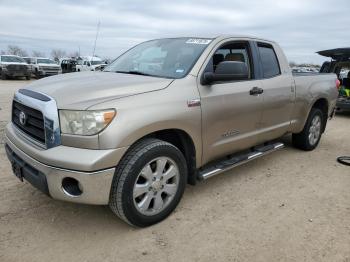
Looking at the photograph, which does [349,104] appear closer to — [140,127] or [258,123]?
[258,123]

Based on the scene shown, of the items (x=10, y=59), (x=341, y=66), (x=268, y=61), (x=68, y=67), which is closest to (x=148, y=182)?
(x=268, y=61)

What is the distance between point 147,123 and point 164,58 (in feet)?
4.00

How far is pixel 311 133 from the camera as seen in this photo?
6.14 meters

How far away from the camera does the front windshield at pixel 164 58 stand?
3816mm

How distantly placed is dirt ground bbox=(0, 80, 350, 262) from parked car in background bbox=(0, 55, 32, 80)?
71.2ft

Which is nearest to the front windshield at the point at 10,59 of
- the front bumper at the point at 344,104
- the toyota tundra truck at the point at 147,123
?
the front bumper at the point at 344,104

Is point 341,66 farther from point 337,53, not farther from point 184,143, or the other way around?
point 184,143

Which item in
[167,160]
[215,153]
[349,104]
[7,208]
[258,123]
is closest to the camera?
[167,160]

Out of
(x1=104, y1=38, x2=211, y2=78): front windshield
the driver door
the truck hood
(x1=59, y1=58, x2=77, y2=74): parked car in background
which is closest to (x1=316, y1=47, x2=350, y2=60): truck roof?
the driver door

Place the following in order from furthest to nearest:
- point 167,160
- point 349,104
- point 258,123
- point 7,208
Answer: point 349,104, point 258,123, point 7,208, point 167,160

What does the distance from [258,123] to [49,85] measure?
2533 mm

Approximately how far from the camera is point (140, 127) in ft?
10.1

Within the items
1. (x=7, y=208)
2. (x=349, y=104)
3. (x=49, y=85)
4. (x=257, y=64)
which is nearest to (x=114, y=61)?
(x=49, y=85)

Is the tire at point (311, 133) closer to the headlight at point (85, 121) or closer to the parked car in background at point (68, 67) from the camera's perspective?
the headlight at point (85, 121)
